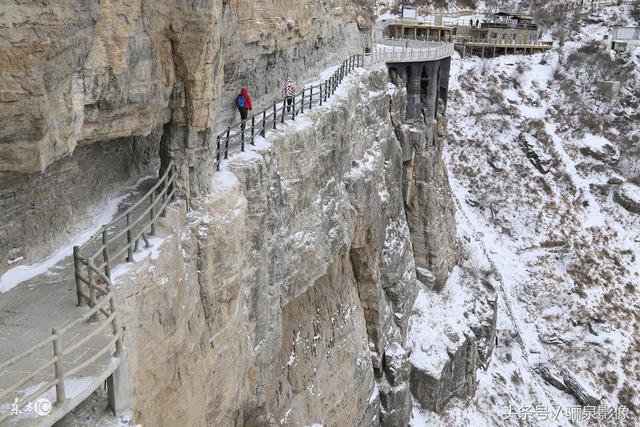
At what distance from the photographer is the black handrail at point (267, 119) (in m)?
12.3

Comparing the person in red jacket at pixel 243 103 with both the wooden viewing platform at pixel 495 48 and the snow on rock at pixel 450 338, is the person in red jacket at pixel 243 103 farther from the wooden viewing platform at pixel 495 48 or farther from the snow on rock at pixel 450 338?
the wooden viewing platform at pixel 495 48

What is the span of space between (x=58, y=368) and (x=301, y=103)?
1137 centimetres

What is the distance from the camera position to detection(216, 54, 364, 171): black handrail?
12.3 metres

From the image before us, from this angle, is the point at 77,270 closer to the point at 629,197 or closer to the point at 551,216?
the point at 551,216

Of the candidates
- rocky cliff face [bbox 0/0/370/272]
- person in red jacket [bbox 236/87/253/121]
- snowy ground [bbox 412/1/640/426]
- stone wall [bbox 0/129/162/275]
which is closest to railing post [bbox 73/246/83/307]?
rocky cliff face [bbox 0/0/370/272]

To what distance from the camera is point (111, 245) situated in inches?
329

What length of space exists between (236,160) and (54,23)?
18.7ft

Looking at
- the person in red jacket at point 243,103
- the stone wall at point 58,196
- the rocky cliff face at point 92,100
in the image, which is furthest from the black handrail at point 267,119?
the stone wall at point 58,196

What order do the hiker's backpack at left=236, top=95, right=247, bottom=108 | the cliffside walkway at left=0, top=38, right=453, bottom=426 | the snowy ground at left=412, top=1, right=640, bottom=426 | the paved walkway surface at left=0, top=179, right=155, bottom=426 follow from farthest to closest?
the snowy ground at left=412, top=1, right=640, bottom=426 < the hiker's backpack at left=236, top=95, right=247, bottom=108 < the paved walkway surface at left=0, top=179, right=155, bottom=426 < the cliffside walkway at left=0, top=38, right=453, bottom=426

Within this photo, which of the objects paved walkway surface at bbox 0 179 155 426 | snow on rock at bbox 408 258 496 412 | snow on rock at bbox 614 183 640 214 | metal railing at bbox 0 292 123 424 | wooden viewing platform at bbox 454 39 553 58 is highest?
wooden viewing platform at bbox 454 39 553 58

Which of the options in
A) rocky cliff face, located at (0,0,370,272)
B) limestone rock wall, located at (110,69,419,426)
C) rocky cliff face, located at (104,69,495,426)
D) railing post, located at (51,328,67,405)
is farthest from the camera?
rocky cliff face, located at (104,69,495,426)

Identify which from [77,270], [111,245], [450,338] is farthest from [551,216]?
[77,270]

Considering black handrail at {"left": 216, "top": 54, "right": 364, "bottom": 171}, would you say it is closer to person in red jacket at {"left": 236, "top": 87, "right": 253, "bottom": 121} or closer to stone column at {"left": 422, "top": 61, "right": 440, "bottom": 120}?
person in red jacket at {"left": 236, "top": 87, "right": 253, "bottom": 121}

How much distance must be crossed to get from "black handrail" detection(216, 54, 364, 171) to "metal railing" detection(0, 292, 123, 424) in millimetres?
5553
